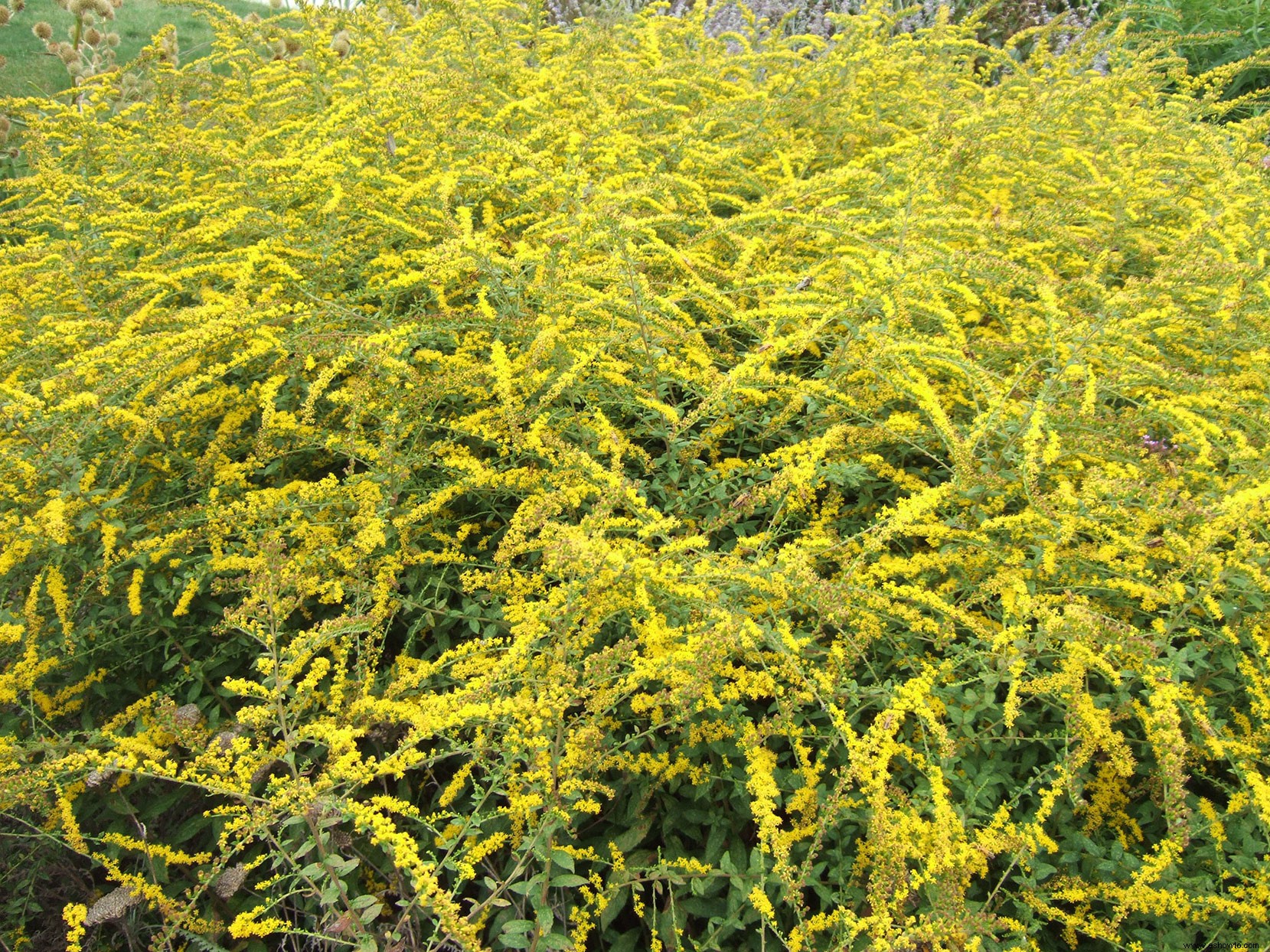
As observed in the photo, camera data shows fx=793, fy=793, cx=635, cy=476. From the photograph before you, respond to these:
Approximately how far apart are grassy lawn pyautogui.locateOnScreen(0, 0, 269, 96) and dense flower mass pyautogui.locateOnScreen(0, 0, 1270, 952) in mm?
6205

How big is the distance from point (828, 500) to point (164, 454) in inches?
86.5

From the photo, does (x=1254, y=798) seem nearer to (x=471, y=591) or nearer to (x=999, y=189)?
(x=471, y=591)

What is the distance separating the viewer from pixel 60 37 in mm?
9078

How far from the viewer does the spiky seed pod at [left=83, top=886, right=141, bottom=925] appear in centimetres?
199

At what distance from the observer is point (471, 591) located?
89.7 inches

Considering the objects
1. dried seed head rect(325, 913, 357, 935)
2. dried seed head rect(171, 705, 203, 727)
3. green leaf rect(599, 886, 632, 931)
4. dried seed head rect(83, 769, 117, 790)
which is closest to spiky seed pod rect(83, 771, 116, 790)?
dried seed head rect(83, 769, 117, 790)

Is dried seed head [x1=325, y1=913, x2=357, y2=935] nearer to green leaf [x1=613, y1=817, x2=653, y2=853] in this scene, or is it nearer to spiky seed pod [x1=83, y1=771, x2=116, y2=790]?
green leaf [x1=613, y1=817, x2=653, y2=853]

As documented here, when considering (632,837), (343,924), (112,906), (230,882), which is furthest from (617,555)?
(112,906)

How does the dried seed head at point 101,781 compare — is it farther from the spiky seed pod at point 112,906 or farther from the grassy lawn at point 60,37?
the grassy lawn at point 60,37

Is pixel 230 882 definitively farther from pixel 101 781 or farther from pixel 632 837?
pixel 632 837

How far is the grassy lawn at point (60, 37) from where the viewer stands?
25.9 feet

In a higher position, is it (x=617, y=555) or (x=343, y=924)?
(x=617, y=555)

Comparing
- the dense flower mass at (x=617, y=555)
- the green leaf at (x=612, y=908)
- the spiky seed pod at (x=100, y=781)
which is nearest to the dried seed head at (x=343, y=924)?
the dense flower mass at (x=617, y=555)

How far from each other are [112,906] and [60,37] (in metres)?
10.7
